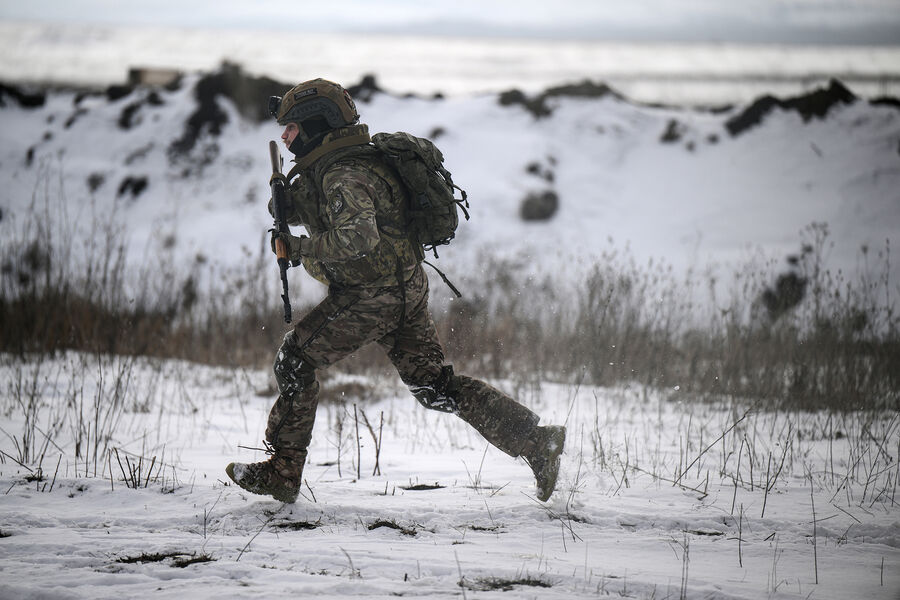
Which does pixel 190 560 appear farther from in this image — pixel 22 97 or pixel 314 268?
pixel 22 97

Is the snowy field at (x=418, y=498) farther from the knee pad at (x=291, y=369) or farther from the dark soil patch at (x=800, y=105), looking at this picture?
the dark soil patch at (x=800, y=105)

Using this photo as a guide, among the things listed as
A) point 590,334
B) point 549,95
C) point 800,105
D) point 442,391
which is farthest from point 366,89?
point 442,391

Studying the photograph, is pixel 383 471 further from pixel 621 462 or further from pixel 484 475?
pixel 621 462

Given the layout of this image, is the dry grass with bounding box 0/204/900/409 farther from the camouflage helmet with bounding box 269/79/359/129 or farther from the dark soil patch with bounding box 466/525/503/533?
the camouflage helmet with bounding box 269/79/359/129

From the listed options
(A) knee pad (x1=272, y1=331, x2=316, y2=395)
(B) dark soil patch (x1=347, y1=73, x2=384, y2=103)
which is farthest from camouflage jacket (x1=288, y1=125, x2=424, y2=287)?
(B) dark soil patch (x1=347, y1=73, x2=384, y2=103)

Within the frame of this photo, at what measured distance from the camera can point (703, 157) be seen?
18.4 m

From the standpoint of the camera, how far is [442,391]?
3021 millimetres

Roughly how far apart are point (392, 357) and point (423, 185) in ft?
2.60

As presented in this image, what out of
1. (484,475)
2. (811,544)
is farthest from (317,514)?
(811,544)

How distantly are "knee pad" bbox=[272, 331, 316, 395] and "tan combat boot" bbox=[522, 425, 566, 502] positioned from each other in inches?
41.6

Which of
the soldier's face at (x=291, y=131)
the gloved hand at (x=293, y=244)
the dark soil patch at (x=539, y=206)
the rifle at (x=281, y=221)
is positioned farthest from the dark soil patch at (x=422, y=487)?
the dark soil patch at (x=539, y=206)

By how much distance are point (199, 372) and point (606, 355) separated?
158 inches

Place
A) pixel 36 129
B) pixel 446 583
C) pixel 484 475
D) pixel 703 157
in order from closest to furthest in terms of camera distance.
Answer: pixel 446 583
pixel 484 475
pixel 703 157
pixel 36 129

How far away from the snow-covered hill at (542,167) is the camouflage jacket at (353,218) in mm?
10059
